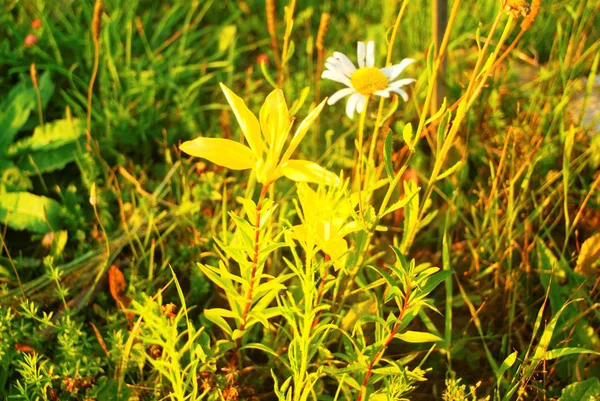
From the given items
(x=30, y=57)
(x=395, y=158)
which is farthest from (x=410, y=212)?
(x=30, y=57)

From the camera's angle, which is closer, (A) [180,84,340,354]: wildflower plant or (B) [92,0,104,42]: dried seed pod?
(A) [180,84,340,354]: wildflower plant

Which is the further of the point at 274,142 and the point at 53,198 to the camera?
the point at 53,198

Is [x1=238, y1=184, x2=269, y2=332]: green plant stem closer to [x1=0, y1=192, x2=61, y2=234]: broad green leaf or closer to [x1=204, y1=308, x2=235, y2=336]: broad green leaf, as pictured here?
[x1=204, y1=308, x2=235, y2=336]: broad green leaf

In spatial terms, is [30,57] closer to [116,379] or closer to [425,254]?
[116,379]

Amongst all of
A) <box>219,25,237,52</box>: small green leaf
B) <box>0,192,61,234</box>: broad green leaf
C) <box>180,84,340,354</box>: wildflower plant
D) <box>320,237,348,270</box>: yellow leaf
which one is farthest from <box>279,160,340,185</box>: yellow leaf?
<box>219,25,237,52</box>: small green leaf

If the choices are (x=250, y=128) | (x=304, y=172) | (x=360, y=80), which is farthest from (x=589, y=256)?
(x=250, y=128)

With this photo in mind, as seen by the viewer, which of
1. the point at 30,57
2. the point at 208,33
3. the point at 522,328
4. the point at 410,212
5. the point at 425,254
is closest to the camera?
the point at 410,212
